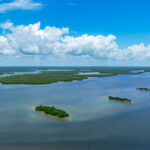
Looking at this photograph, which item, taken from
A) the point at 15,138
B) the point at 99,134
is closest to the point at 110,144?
the point at 99,134

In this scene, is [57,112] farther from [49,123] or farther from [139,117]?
[139,117]

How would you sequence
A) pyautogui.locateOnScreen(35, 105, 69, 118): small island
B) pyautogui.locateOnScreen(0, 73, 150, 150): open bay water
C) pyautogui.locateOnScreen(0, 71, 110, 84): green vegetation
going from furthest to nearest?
pyautogui.locateOnScreen(0, 71, 110, 84): green vegetation, pyautogui.locateOnScreen(35, 105, 69, 118): small island, pyautogui.locateOnScreen(0, 73, 150, 150): open bay water

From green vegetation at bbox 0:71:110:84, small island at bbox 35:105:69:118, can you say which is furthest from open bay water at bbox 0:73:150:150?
green vegetation at bbox 0:71:110:84

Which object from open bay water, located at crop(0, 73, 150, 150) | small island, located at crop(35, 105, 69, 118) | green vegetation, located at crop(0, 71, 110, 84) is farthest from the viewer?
green vegetation, located at crop(0, 71, 110, 84)

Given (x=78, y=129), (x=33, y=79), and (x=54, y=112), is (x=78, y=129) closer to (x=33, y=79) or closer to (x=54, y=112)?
(x=54, y=112)

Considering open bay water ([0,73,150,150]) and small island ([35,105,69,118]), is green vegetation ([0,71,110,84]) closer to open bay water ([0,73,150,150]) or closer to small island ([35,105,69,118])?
open bay water ([0,73,150,150])

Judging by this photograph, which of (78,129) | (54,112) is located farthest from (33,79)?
(78,129)

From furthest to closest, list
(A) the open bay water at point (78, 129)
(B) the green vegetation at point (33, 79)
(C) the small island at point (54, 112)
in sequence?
(B) the green vegetation at point (33, 79) → (C) the small island at point (54, 112) → (A) the open bay water at point (78, 129)

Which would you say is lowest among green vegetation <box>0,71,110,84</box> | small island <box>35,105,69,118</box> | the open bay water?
the open bay water

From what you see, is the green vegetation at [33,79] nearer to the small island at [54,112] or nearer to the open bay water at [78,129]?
the open bay water at [78,129]

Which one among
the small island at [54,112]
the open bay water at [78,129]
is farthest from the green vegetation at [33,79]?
the small island at [54,112]

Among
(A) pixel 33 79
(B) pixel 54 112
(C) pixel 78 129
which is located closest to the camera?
(C) pixel 78 129
